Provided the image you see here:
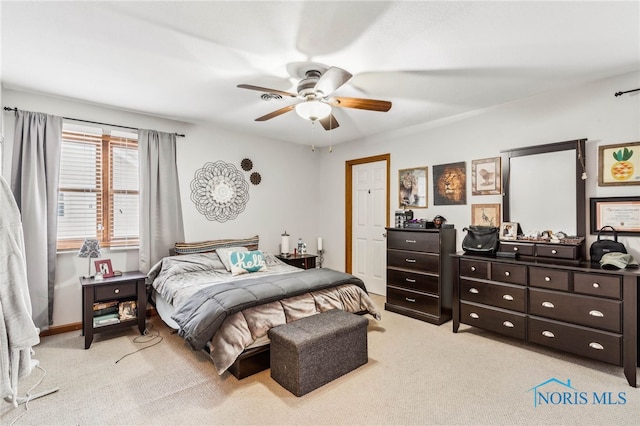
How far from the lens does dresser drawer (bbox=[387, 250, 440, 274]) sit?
3.68 meters

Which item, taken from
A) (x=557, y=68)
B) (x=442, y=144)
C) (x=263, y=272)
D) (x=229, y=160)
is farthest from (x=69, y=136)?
(x=557, y=68)

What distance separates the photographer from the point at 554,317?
270 cm

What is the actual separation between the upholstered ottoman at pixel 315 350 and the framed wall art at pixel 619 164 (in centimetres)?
259

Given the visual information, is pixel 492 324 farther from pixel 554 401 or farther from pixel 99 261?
pixel 99 261

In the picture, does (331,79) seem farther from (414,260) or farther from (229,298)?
(414,260)

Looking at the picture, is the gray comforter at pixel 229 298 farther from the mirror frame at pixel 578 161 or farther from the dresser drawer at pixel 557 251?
the mirror frame at pixel 578 161

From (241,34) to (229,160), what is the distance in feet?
8.68

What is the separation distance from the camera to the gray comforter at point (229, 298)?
2.36 metres

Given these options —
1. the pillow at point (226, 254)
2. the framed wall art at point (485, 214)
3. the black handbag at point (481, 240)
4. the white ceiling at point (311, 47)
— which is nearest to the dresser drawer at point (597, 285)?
the black handbag at point (481, 240)

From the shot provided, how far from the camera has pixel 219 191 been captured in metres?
4.46

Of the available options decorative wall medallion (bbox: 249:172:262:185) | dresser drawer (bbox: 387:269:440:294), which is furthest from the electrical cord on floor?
dresser drawer (bbox: 387:269:440:294)

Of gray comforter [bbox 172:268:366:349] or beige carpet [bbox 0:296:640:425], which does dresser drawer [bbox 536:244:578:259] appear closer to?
beige carpet [bbox 0:296:640:425]

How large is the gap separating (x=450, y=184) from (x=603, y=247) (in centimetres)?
164

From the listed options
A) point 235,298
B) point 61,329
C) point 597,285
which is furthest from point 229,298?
point 597,285
